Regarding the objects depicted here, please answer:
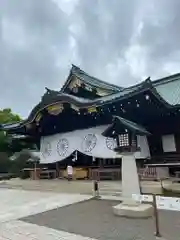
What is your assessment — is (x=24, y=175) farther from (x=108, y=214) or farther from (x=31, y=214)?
(x=108, y=214)

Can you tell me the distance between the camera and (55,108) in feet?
43.5

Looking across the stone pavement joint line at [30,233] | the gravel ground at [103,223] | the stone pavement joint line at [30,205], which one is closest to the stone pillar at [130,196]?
the gravel ground at [103,223]

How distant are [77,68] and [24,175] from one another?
710 cm

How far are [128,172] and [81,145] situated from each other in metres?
6.63

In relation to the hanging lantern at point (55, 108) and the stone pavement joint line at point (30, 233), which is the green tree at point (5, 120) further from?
the stone pavement joint line at point (30, 233)

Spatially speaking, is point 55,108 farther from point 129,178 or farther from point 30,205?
point 129,178

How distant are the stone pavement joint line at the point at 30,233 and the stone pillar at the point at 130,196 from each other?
1.70 meters

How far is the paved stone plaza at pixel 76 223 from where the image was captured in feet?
16.9

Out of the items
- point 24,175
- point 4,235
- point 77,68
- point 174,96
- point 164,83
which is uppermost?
point 77,68

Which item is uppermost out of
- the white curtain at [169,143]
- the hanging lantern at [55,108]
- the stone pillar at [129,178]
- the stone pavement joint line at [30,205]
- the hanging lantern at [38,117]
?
the hanging lantern at [55,108]

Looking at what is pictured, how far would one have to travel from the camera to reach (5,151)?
21.3m

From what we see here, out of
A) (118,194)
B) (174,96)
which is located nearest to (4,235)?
(118,194)

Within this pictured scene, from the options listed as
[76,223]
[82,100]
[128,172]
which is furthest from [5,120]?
[76,223]

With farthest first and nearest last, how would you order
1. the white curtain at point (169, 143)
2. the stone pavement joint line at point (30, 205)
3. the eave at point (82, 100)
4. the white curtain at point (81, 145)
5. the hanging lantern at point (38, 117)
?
the hanging lantern at point (38, 117) → the white curtain at point (81, 145) → the white curtain at point (169, 143) → the eave at point (82, 100) → the stone pavement joint line at point (30, 205)
